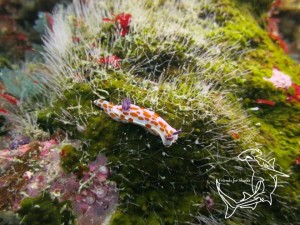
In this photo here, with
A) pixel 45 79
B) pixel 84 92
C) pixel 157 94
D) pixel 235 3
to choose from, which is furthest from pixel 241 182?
pixel 235 3

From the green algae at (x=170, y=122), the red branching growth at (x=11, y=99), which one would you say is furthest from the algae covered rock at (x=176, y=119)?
the red branching growth at (x=11, y=99)

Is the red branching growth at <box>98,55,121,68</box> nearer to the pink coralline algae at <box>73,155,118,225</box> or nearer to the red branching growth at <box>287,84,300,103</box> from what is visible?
the pink coralline algae at <box>73,155,118,225</box>

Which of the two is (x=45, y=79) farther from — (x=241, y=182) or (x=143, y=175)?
(x=241, y=182)

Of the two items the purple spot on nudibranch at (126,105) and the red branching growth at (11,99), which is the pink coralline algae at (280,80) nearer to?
the purple spot on nudibranch at (126,105)

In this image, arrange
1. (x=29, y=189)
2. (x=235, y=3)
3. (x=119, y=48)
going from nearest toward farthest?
(x=29, y=189)
(x=119, y=48)
(x=235, y=3)

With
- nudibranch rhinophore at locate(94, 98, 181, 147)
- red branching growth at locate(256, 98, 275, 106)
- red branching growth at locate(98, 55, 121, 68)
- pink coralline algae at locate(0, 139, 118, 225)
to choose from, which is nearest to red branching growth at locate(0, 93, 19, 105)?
pink coralline algae at locate(0, 139, 118, 225)

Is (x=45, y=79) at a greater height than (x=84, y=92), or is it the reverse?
(x=84, y=92)

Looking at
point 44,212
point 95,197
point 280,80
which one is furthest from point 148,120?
point 280,80
